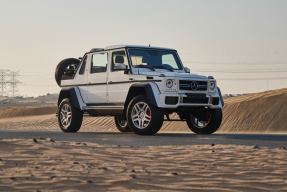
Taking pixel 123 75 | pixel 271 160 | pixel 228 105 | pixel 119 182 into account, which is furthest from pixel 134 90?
pixel 228 105

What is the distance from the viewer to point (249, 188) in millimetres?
5676

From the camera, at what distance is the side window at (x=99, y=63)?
14.3 meters

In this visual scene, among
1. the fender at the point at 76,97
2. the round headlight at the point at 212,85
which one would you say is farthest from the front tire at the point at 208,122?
the fender at the point at 76,97

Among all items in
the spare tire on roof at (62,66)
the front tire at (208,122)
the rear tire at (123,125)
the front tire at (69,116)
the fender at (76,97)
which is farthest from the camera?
the rear tire at (123,125)

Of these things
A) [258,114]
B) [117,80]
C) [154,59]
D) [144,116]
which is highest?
[154,59]

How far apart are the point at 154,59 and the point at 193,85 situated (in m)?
1.60

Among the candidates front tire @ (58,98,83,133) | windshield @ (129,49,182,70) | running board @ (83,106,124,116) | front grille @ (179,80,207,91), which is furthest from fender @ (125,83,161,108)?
front tire @ (58,98,83,133)

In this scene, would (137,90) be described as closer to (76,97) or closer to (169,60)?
(169,60)

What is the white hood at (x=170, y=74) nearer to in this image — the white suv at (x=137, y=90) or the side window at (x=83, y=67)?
the white suv at (x=137, y=90)

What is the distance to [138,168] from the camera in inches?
270

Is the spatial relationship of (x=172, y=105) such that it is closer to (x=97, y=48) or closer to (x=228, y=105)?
(x=97, y=48)

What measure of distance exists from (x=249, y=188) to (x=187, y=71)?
29.7ft

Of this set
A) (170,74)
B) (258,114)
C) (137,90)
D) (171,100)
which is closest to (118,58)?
(137,90)

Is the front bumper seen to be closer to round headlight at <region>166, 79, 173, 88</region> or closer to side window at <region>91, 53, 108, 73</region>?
round headlight at <region>166, 79, 173, 88</region>
